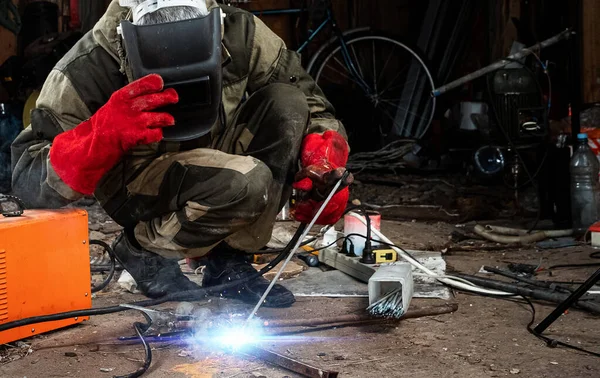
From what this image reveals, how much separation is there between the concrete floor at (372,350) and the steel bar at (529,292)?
0.10ft

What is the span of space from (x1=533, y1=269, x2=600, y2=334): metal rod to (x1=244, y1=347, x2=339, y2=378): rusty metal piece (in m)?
0.71

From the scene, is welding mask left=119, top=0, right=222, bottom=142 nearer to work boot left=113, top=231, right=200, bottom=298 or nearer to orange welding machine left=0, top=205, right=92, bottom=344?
orange welding machine left=0, top=205, right=92, bottom=344

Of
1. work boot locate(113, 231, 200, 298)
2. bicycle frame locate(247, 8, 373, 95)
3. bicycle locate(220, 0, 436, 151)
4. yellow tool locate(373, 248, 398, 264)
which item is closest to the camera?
work boot locate(113, 231, 200, 298)

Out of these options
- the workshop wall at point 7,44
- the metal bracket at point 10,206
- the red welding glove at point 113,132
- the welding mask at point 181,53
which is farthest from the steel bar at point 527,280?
the workshop wall at point 7,44

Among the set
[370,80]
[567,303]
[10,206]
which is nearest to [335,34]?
[370,80]

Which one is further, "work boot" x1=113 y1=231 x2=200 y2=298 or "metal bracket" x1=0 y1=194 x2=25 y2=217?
"work boot" x1=113 y1=231 x2=200 y2=298

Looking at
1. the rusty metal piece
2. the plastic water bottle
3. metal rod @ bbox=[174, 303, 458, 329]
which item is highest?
the rusty metal piece

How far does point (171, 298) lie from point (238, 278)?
9.7 inches

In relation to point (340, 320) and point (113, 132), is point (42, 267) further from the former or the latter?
point (340, 320)

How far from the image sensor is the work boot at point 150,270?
2.80 meters

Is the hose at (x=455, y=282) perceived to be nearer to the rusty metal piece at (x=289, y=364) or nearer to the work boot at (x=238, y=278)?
the work boot at (x=238, y=278)

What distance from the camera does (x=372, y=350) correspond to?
7.11 feet

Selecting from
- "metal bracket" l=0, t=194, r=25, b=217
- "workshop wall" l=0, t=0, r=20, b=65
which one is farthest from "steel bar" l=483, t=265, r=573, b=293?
"workshop wall" l=0, t=0, r=20, b=65

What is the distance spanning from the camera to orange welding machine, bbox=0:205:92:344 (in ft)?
7.19
